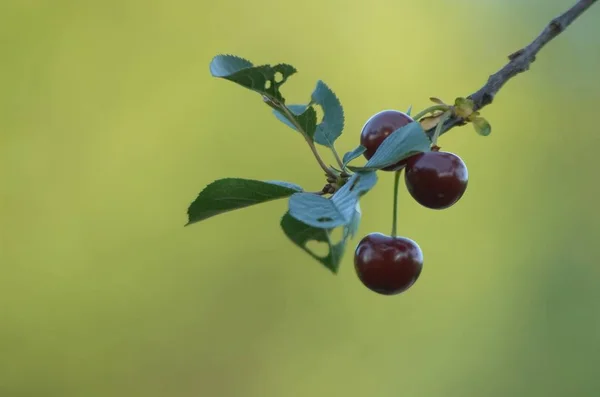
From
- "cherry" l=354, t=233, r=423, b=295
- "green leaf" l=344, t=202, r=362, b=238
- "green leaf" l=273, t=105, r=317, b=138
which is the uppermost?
"green leaf" l=273, t=105, r=317, b=138

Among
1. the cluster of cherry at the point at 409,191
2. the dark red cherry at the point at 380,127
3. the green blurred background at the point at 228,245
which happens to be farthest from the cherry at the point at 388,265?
the green blurred background at the point at 228,245

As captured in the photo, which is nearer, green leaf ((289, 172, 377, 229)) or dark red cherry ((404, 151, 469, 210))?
green leaf ((289, 172, 377, 229))

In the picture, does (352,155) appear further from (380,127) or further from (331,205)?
(331,205)

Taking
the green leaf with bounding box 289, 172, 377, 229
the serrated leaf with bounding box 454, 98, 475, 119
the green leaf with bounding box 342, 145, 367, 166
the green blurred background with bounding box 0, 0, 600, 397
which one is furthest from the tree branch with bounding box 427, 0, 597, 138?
the green blurred background with bounding box 0, 0, 600, 397

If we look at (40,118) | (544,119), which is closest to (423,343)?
(544,119)

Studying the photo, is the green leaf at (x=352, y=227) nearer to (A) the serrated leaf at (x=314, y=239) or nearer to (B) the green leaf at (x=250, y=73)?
(A) the serrated leaf at (x=314, y=239)

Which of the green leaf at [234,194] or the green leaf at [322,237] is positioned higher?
the green leaf at [234,194]

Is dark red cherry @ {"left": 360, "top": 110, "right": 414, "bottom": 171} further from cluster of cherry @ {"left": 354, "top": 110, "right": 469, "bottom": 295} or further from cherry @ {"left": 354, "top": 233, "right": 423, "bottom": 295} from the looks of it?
cherry @ {"left": 354, "top": 233, "right": 423, "bottom": 295}

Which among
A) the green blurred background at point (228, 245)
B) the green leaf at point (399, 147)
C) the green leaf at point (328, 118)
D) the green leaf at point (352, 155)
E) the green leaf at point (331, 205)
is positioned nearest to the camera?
the green leaf at point (331, 205)
